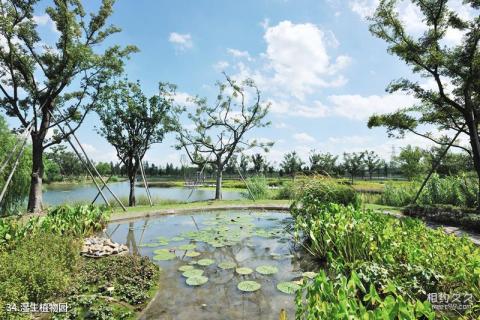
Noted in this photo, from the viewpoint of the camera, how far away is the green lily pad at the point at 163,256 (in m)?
5.72

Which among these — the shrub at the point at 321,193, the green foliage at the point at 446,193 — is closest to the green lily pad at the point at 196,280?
the shrub at the point at 321,193

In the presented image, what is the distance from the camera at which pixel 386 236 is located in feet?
12.5

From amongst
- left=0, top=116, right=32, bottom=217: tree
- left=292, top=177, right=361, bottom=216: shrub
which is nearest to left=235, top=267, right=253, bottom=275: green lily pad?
left=292, top=177, right=361, bottom=216: shrub

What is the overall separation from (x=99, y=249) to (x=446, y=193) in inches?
470

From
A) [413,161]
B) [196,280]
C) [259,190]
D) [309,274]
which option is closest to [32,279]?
[196,280]

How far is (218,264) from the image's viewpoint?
17.6ft

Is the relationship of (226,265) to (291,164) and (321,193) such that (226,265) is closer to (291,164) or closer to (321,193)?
(321,193)

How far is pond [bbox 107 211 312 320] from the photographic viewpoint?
3.69 metres

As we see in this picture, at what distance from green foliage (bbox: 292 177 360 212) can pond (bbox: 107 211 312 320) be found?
1.05 metres

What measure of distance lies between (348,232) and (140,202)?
543 inches

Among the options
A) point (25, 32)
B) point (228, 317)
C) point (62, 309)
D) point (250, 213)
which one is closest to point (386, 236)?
point (228, 317)

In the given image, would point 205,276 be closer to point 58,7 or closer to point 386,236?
point 386,236

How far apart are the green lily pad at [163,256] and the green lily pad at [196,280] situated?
1245 millimetres

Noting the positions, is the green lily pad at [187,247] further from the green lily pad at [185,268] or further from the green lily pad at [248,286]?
the green lily pad at [248,286]
